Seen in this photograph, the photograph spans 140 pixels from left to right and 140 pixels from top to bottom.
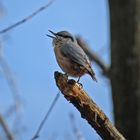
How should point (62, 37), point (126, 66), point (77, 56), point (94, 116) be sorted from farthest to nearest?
point (126, 66), point (62, 37), point (77, 56), point (94, 116)

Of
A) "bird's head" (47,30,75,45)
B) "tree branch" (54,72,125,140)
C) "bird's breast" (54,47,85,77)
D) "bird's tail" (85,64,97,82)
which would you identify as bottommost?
"tree branch" (54,72,125,140)

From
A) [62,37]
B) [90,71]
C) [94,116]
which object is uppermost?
[62,37]

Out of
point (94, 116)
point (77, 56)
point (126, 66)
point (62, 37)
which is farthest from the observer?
point (126, 66)

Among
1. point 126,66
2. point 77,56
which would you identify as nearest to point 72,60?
point 77,56

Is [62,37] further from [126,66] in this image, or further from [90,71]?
[126,66]

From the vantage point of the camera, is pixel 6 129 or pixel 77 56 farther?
pixel 6 129

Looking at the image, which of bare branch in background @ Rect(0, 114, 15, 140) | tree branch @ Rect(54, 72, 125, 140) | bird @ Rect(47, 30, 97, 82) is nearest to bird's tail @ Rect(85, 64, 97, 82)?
bird @ Rect(47, 30, 97, 82)

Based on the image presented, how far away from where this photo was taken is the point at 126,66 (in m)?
3.79

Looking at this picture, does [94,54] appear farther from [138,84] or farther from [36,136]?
[36,136]

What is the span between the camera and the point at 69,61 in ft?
8.67

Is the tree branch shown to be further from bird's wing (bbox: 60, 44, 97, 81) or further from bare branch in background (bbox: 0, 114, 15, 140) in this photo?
bare branch in background (bbox: 0, 114, 15, 140)

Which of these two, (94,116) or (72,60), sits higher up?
(72,60)

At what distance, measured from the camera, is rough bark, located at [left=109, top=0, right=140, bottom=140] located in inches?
148

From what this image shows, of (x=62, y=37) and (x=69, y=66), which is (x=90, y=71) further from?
(x=62, y=37)
